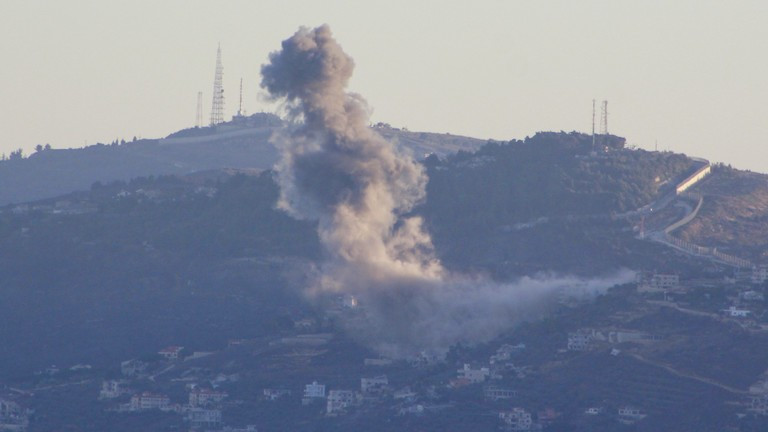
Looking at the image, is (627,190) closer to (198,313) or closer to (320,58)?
(198,313)

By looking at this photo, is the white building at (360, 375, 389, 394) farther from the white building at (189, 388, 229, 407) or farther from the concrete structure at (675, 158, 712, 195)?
the concrete structure at (675, 158, 712, 195)

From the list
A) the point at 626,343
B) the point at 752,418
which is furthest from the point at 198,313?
the point at 752,418

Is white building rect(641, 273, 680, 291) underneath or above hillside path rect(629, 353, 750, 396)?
above

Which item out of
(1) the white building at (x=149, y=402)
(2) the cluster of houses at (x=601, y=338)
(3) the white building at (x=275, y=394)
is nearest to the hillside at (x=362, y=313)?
(2) the cluster of houses at (x=601, y=338)

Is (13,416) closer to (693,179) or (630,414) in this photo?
(630,414)

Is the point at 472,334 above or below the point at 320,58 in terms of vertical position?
below

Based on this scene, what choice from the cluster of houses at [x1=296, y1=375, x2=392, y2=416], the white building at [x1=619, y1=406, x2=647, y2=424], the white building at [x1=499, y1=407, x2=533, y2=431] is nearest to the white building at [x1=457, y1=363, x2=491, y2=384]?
the cluster of houses at [x1=296, y1=375, x2=392, y2=416]

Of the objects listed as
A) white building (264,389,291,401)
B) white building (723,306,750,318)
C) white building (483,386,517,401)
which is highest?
white building (723,306,750,318)
